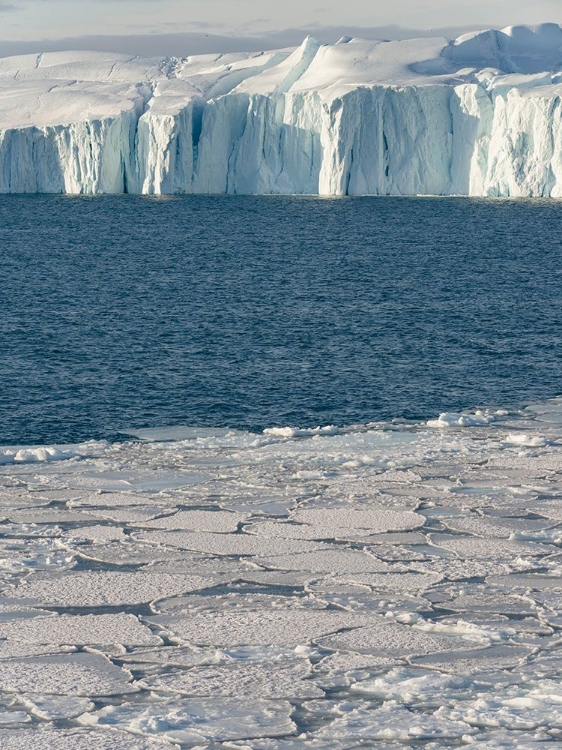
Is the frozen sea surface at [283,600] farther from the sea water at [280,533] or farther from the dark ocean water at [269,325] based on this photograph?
the dark ocean water at [269,325]

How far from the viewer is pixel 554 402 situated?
21.0 metres

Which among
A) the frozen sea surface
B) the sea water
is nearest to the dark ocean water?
the sea water

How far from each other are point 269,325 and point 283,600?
74.7 ft

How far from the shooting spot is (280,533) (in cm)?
1162

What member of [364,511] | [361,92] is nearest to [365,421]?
[364,511]

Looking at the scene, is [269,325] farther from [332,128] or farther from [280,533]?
[332,128]

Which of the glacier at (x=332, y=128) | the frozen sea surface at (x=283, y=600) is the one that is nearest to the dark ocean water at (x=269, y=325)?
the frozen sea surface at (x=283, y=600)

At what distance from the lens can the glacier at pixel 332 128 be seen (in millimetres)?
72688

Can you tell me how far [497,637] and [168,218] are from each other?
71.0 meters

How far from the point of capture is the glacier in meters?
72.7

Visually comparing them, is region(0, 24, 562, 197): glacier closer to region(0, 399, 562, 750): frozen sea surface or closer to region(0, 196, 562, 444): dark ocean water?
region(0, 196, 562, 444): dark ocean water

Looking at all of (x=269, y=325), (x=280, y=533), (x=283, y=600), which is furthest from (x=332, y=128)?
(x=283, y=600)

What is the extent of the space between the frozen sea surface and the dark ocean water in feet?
18.6

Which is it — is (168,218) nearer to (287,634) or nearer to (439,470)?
(439,470)
